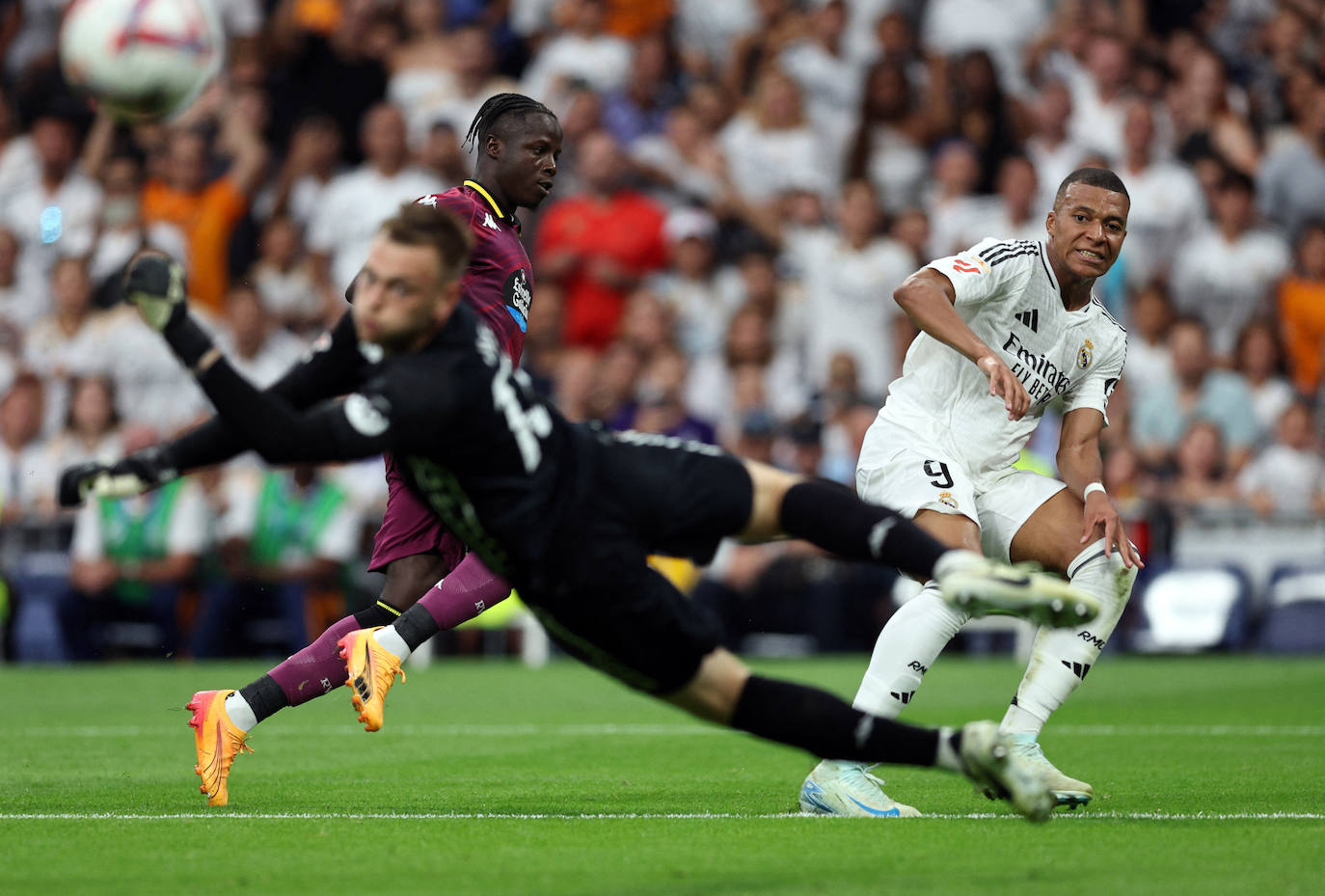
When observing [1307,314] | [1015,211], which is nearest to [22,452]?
[1015,211]

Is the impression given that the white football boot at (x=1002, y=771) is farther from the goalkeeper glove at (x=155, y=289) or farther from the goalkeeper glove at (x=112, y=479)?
the goalkeeper glove at (x=155, y=289)

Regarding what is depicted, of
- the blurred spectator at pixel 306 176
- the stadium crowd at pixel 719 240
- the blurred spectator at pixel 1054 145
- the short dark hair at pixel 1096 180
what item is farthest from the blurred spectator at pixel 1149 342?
the short dark hair at pixel 1096 180

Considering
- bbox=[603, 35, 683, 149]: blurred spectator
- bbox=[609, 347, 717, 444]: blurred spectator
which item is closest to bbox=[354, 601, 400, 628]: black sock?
bbox=[609, 347, 717, 444]: blurred spectator

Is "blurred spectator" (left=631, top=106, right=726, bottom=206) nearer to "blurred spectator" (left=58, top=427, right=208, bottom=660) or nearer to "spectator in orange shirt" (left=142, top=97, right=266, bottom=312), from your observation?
"spectator in orange shirt" (left=142, top=97, right=266, bottom=312)

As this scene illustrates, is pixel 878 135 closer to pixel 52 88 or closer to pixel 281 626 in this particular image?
pixel 281 626

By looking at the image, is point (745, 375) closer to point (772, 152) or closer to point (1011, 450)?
point (772, 152)

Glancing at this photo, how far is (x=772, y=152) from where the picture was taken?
16.5 metres

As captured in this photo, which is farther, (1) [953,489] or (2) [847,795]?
(1) [953,489]

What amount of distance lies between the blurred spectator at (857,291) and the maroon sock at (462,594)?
8.42 meters

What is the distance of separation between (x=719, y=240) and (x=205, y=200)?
193 inches

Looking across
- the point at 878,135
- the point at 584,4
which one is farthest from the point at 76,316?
the point at 878,135

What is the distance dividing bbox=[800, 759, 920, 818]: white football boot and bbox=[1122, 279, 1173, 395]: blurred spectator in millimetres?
9386

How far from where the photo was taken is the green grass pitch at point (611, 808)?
16.4 ft

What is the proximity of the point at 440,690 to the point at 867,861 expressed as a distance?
25.9 feet
